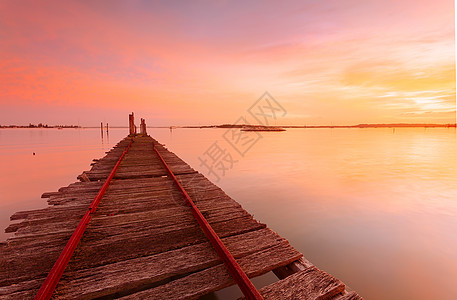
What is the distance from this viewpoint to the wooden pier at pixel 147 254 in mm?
2490

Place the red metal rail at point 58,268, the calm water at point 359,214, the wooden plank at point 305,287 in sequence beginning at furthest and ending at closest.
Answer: the calm water at point 359,214, the wooden plank at point 305,287, the red metal rail at point 58,268

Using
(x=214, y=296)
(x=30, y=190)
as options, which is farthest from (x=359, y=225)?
(x=30, y=190)

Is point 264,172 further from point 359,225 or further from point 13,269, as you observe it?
point 13,269

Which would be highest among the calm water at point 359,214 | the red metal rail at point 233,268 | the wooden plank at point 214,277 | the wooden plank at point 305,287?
the red metal rail at point 233,268

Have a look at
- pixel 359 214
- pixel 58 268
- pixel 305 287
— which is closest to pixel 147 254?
pixel 58 268

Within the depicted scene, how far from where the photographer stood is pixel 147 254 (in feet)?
10.3

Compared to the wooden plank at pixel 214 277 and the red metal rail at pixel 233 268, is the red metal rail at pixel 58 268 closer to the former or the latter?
the wooden plank at pixel 214 277

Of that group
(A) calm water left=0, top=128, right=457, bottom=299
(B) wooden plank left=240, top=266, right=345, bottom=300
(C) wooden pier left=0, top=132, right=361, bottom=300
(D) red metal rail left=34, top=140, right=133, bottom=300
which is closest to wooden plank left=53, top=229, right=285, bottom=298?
(C) wooden pier left=0, top=132, right=361, bottom=300

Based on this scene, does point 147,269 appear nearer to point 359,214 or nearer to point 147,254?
point 147,254

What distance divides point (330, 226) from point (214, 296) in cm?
540

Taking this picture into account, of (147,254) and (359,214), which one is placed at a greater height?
(147,254)

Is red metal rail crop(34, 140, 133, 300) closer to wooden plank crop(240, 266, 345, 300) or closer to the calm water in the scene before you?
wooden plank crop(240, 266, 345, 300)

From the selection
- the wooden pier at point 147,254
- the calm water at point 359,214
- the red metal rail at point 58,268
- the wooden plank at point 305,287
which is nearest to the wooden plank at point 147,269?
the wooden pier at point 147,254

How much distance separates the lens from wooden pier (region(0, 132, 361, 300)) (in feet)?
8.17
